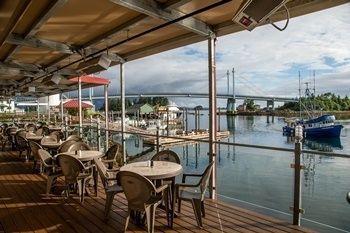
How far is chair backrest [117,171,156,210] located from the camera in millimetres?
3057

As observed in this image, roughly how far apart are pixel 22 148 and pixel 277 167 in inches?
561

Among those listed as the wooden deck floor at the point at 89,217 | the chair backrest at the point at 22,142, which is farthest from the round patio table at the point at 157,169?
the chair backrest at the point at 22,142

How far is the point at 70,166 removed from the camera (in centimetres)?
444

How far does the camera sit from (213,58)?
4.74 meters

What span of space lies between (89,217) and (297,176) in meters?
2.57

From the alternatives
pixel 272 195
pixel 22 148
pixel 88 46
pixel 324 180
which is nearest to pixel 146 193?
pixel 88 46

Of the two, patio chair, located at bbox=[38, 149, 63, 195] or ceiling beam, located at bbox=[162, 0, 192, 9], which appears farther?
patio chair, located at bbox=[38, 149, 63, 195]

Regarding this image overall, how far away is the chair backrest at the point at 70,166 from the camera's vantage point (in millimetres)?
4348

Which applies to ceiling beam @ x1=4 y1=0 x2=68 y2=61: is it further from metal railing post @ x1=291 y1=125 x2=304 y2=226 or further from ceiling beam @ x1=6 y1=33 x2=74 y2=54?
metal railing post @ x1=291 y1=125 x2=304 y2=226

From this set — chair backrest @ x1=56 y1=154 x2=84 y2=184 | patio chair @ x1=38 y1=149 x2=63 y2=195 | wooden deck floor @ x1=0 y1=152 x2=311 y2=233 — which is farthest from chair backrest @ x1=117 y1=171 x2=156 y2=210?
patio chair @ x1=38 y1=149 x2=63 y2=195

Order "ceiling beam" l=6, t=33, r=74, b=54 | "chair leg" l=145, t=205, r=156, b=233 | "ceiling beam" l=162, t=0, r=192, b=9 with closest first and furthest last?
"chair leg" l=145, t=205, r=156, b=233
"ceiling beam" l=162, t=0, r=192, b=9
"ceiling beam" l=6, t=33, r=74, b=54

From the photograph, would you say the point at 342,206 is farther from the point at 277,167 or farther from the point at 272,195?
the point at 277,167

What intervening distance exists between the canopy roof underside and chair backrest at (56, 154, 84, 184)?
1.86m

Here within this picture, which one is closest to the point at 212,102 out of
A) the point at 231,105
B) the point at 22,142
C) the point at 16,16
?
the point at 16,16
